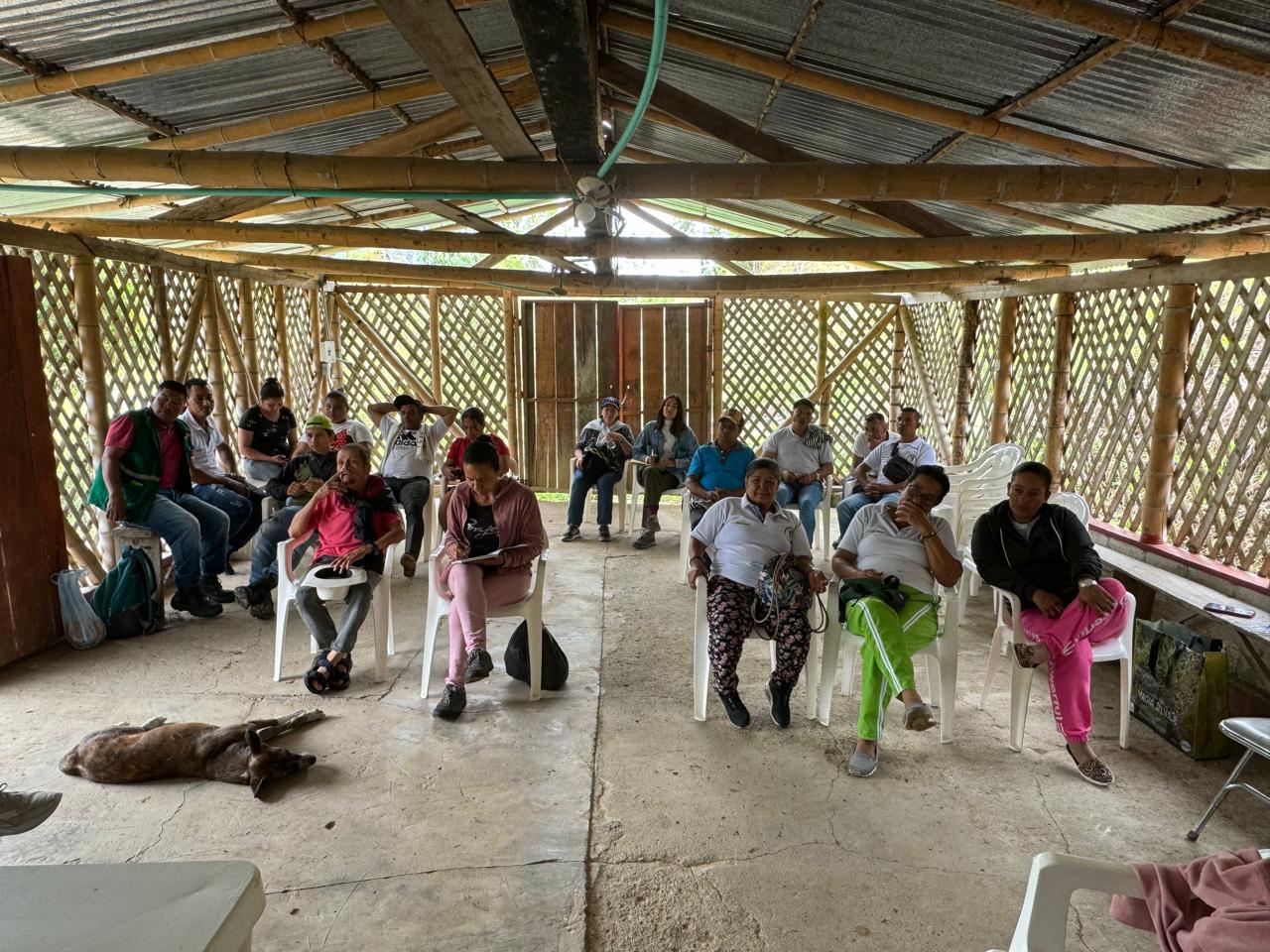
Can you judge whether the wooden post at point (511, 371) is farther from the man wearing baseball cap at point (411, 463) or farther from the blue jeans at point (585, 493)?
the man wearing baseball cap at point (411, 463)

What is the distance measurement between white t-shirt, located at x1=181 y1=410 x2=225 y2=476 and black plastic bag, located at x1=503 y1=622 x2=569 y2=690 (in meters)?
2.61

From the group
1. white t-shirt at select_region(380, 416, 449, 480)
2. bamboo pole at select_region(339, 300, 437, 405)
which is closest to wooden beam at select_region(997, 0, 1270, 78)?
white t-shirt at select_region(380, 416, 449, 480)

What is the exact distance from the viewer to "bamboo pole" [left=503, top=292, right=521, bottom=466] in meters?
7.63

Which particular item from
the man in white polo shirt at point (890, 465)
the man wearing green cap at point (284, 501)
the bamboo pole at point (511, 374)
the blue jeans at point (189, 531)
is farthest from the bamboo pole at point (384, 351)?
the man in white polo shirt at point (890, 465)

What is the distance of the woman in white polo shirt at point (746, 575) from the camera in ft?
9.50

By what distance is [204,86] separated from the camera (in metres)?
3.12

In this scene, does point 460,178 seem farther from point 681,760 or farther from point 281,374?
point 281,374

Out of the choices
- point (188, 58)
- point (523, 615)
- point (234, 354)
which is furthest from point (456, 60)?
point (234, 354)

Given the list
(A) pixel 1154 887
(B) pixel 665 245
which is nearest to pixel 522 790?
(A) pixel 1154 887

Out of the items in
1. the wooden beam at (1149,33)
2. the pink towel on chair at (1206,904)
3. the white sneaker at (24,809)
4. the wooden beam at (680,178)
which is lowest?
the white sneaker at (24,809)

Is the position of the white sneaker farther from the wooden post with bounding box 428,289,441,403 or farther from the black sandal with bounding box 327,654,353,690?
the wooden post with bounding box 428,289,441,403

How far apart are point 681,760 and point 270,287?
19.4 feet

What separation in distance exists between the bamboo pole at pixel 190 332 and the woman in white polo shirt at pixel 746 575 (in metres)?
4.01

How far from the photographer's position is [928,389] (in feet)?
23.6
